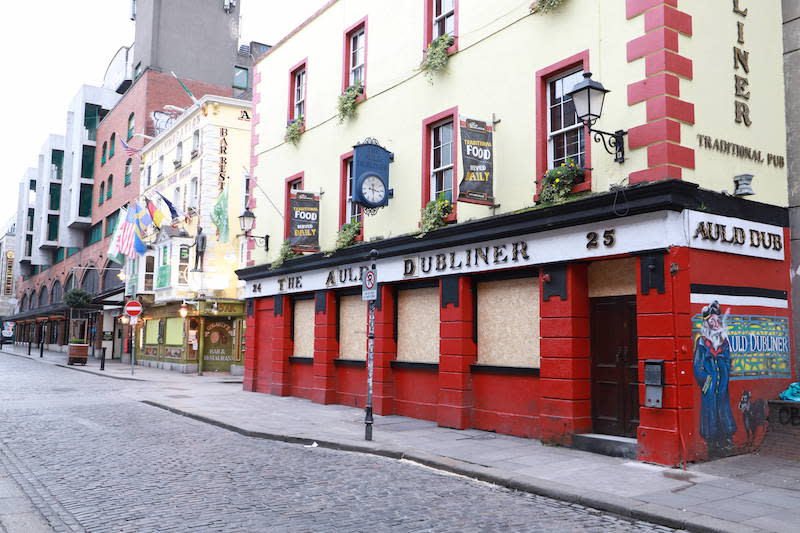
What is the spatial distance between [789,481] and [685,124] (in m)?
5.36

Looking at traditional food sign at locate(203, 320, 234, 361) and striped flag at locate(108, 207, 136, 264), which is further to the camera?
striped flag at locate(108, 207, 136, 264)

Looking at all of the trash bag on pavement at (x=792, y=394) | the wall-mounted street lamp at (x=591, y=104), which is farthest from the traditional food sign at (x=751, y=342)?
the wall-mounted street lamp at (x=591, y=104)

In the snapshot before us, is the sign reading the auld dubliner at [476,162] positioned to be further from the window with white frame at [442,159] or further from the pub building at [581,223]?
the window with white frame at [442,159]

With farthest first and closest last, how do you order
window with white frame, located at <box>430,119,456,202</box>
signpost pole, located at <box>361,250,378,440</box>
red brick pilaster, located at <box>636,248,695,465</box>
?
1. window with white frame, located at <box>430,119,456,202</box>
2. signpost pole, located at <box>361,250,378,440</box>
3. red brick pilaster, located at <box>636,248,695,465</box>

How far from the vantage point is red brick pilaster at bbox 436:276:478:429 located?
13797 millimetres

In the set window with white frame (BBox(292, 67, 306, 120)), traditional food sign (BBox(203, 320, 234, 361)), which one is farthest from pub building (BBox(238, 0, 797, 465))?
traditional food sign (BBox(203, 320, 234, 361))

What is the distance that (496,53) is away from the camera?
13.6 m

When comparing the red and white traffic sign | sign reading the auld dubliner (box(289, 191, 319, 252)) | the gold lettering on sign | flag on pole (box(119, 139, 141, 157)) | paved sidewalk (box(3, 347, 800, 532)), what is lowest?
paved sidewalk (box(3, 347, 800, 532))

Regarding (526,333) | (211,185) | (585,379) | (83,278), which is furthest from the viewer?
(83,278)

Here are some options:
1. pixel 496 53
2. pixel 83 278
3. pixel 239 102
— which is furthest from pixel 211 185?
pixel 83 278

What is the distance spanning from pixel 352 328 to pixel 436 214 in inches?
206

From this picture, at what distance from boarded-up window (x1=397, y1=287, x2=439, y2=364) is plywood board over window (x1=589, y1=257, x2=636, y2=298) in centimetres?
442

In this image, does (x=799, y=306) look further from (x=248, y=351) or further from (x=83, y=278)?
(x=83, y=278)

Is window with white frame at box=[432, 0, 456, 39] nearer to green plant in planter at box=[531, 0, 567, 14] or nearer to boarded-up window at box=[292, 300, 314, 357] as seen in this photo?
green plant in planter at box=[531, 0, 567, 14]
